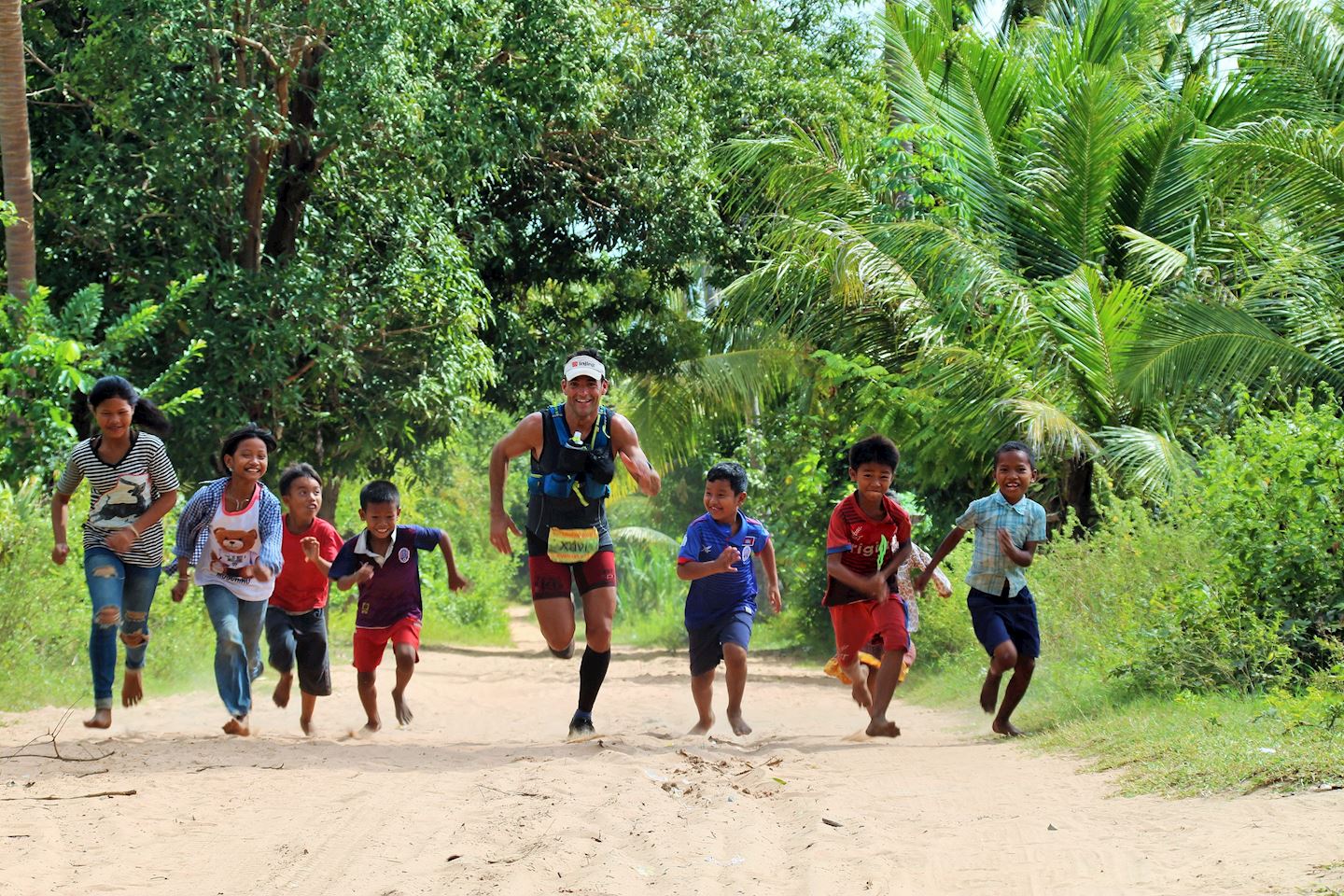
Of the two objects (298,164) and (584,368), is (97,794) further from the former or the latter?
(298,164)

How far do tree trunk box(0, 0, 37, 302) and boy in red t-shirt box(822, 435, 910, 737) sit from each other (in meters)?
8.18

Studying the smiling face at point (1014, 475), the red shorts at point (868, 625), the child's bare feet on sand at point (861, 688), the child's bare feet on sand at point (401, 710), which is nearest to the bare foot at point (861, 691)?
the child's bare feet on sand at point (861, 688)

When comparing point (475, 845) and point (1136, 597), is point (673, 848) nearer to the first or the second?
point (475, 845)

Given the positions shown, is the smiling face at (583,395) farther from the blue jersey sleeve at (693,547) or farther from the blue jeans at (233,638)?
the blue jeans at (233,638)

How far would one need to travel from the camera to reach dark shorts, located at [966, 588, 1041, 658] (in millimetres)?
8688

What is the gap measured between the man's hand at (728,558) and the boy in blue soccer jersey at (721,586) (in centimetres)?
10

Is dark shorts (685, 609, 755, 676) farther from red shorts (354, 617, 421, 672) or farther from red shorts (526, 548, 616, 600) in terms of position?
red shorts (354, 617, 421, 672)

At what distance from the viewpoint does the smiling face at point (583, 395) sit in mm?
7852

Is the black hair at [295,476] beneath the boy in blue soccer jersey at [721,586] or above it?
above

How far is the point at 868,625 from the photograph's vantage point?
8859mm

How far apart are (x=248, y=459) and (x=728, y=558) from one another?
2.76m

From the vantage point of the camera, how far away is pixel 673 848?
17.4ft

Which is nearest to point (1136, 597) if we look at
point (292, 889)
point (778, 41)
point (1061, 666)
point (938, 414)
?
point (1061, 666)

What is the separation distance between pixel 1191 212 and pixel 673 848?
12.6 meters
